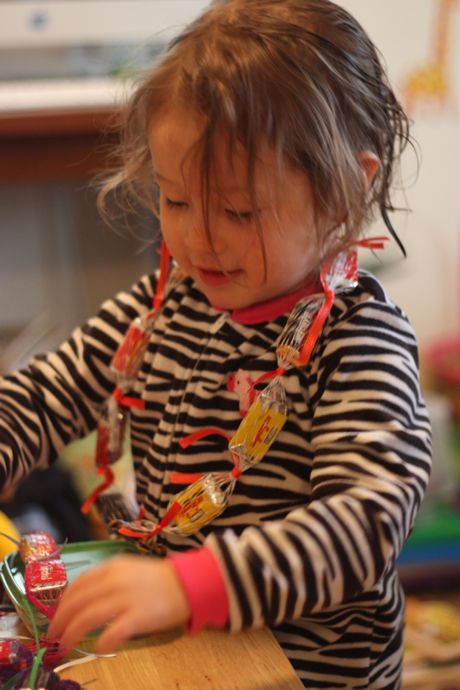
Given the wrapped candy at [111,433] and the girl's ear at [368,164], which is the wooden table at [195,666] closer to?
the wrapped candy at [111,433]

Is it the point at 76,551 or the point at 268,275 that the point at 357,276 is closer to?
the point at 268,275

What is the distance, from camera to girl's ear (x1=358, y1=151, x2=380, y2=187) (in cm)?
79

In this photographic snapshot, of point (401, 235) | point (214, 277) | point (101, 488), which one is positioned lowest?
point (401, 235)

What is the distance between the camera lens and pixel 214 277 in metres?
0.79

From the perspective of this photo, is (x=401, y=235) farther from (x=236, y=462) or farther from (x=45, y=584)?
(x=45, y=584)

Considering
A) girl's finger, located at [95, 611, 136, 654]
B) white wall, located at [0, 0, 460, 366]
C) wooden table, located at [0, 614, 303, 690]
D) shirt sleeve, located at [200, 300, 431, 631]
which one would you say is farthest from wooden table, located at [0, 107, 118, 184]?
girl's finger, located at [95, 611, 136, 654]

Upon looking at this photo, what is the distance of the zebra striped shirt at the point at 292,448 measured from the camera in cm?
61

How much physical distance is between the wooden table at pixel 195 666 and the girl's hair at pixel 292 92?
32 centimetres

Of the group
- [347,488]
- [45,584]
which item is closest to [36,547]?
→ [45,584]

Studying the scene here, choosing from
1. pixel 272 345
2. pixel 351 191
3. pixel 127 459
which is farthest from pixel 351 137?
pixel 127 459

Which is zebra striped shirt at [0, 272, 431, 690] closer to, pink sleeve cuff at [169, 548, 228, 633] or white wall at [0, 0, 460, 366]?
pink sleeve cuff at [169, 548, 228, 633]

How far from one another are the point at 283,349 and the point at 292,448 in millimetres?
81

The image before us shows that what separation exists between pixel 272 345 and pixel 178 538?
182 millimetres

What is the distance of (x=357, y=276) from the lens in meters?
0.79
